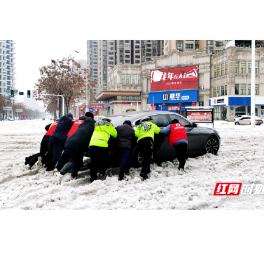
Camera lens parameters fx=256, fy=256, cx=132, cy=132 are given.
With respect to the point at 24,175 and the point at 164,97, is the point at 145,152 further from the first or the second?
the point at 164,97

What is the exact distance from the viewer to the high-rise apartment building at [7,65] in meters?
143

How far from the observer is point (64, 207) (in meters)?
4.41

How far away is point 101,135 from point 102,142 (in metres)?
0.17

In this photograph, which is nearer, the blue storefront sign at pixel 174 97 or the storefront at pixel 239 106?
the storefront at pixel 239 106

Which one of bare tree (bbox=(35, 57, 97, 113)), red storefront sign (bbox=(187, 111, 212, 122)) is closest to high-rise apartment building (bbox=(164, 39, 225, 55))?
bare tree (bbox=(35, 57, 97, 113))

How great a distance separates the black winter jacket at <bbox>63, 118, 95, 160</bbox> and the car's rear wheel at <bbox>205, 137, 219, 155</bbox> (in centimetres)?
418

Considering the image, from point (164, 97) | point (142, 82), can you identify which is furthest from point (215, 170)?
point (142, 82)

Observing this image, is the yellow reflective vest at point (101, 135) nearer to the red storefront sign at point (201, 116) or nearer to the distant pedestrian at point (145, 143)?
the distant pedestrian at point (145, 143)

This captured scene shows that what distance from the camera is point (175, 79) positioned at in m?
58.6

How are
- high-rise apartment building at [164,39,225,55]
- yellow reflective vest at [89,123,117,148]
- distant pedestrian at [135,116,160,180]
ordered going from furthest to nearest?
high-rise apartment building at [164,39,225,55], distant pedestrian at [135,116,160,180], yellow reflective vest at [89,123,117,148]

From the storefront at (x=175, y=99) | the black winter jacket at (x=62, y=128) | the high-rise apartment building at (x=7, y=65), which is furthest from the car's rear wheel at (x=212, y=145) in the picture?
the high-rise apartment building at (x=7, y=65)

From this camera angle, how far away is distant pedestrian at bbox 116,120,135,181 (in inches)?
239

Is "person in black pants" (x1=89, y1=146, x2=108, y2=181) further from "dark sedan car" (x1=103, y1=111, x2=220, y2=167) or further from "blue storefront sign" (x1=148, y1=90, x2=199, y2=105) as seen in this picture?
"blue storefront sign" (x1=148, y1=90, x2=199, y2=105)
